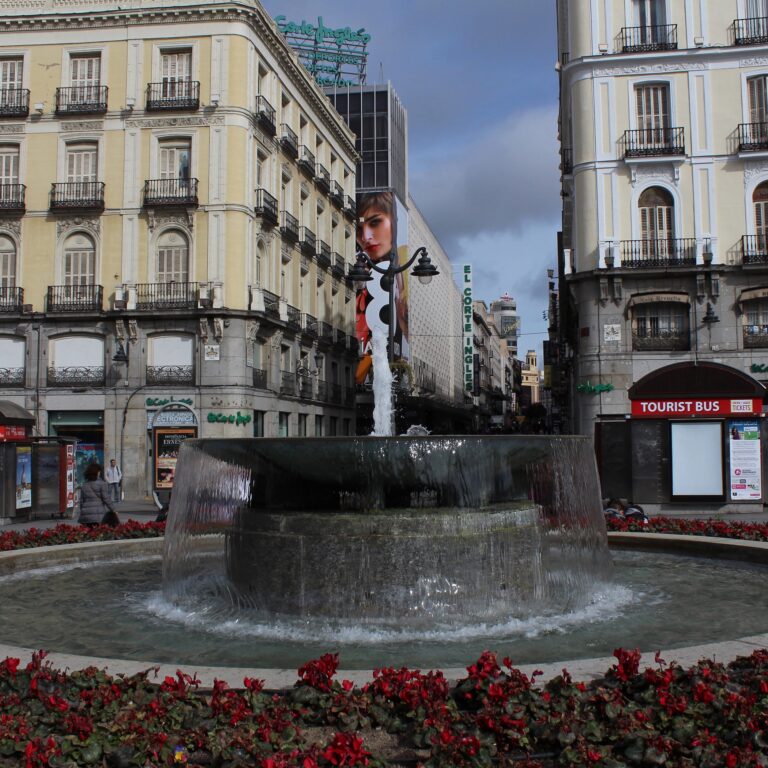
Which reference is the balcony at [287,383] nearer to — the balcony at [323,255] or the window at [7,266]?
the balcony at [323,255]

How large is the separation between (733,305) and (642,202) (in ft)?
16.7

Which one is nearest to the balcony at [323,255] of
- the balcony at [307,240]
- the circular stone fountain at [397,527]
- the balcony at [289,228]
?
the balcony at [307,240]

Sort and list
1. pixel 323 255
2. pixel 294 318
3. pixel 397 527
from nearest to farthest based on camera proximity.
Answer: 1. pixel 397 527
2. pixel 294 318
3. pixel 323 255

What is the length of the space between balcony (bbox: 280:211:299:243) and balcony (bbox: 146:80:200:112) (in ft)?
23.8

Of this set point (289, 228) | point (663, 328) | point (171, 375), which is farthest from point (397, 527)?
point (289, 228)

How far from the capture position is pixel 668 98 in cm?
3400

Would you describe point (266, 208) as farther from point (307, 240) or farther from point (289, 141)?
point (307, 240)

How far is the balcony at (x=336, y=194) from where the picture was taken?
5231 cm

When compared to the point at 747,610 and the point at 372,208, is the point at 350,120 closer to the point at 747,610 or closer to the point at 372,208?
the point at 372,208

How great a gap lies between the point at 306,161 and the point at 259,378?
13.6 m

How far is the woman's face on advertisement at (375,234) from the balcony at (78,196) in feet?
79.9

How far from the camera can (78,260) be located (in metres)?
37.8

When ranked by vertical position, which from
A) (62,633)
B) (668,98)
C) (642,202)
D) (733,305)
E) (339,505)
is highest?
(668,98)

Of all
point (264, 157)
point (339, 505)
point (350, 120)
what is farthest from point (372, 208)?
point (339, 505)
